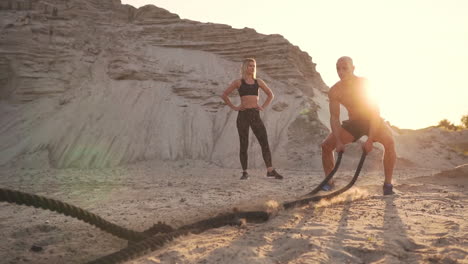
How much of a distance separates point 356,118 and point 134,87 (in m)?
10.7

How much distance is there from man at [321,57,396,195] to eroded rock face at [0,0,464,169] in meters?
6.29

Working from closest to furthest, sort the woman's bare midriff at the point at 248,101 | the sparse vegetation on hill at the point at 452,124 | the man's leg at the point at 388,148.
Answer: the man's leg at the point at 388,148, the woman's bare midriff at the point at 248,101, the sparse vegetation on hill at the point at 452,124

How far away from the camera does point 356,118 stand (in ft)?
16.6

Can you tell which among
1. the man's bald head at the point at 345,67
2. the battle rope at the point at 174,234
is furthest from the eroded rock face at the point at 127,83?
the battle rope at the point at 174,234

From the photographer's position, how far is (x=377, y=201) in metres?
4.36

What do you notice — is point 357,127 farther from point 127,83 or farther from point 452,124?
point 452,124

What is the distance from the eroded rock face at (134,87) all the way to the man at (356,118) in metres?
6.29

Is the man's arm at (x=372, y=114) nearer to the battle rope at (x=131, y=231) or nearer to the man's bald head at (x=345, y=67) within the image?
the man's bald head at (x=345, y=67)

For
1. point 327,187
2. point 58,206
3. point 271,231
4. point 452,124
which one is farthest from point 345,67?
point 452,124

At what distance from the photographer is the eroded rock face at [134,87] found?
12.2 meters

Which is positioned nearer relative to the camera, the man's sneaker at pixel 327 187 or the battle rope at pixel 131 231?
the battle rope at pixel 131 231

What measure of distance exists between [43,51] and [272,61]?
9039 mm

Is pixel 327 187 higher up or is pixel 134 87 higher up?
pixel 134 87

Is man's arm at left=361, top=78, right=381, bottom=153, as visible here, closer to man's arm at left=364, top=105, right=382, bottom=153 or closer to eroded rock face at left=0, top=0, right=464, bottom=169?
man's arm at left=364, top=105, right=382, bottom=153
